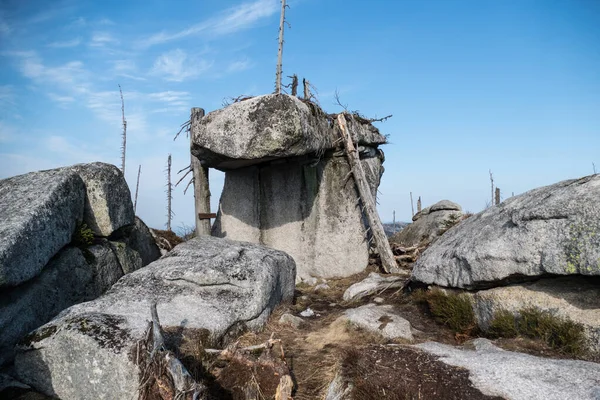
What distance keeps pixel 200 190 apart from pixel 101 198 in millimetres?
3968

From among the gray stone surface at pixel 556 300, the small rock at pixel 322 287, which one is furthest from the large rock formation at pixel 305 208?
the gray stone surface at pixel 556 300

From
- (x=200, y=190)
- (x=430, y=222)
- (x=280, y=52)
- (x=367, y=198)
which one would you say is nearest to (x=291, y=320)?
(x=367, y=198)

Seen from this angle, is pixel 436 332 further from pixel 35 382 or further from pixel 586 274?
pixel 35 382

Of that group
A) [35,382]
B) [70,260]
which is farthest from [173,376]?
[70,260]

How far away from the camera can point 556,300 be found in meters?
6.39

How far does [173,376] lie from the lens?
4.68m

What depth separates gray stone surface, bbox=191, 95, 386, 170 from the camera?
1030 centimetres

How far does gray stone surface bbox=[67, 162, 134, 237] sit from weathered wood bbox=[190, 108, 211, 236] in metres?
3.38

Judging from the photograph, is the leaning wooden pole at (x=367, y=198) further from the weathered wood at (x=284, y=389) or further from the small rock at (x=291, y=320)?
the weathered wood at (x=284, y=389)

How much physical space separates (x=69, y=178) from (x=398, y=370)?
6.53m

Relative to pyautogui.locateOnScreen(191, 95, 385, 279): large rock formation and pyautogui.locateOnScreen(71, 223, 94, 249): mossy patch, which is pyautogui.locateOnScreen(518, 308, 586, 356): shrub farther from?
pyautogui.locateOnScreen(71, 223, 94, 249): mossy patch

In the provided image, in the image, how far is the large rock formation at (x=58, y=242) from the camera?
21.5ft

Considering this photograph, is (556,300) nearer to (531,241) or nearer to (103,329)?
(531,241)

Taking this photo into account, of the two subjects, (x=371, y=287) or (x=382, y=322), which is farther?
(x=371, y=287)
